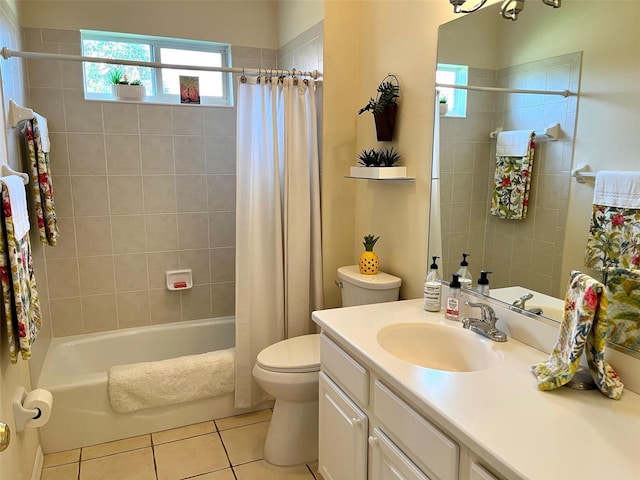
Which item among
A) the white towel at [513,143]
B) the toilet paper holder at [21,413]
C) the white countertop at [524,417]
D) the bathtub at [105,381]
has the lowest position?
the bathtub at [105,381]

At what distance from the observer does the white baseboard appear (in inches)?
83.5

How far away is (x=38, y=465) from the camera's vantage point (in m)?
2.22

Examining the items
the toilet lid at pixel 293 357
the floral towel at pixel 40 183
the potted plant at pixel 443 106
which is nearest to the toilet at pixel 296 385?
the toilet lid at pixel 293 357

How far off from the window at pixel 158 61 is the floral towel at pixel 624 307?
2660 mm

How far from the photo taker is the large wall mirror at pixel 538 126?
52.1 inches

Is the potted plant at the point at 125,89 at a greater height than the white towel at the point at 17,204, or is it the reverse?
the potted plant at the point at 125,89

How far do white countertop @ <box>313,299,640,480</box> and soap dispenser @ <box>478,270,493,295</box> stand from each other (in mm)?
288

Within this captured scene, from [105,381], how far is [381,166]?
1789 millimetres

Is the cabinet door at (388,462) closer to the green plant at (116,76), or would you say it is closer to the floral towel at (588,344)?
the floral towel at (588,344)

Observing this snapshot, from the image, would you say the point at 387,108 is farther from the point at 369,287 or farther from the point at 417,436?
the point at 417,436

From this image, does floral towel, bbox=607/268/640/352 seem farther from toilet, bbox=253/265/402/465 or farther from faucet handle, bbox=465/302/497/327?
toilet, bbox=253/265/402/465

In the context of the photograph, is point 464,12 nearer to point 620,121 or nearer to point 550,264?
point 620,121

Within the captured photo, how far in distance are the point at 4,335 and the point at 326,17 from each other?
6.93 ft

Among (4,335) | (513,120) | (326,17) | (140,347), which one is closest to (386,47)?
(326,17)
